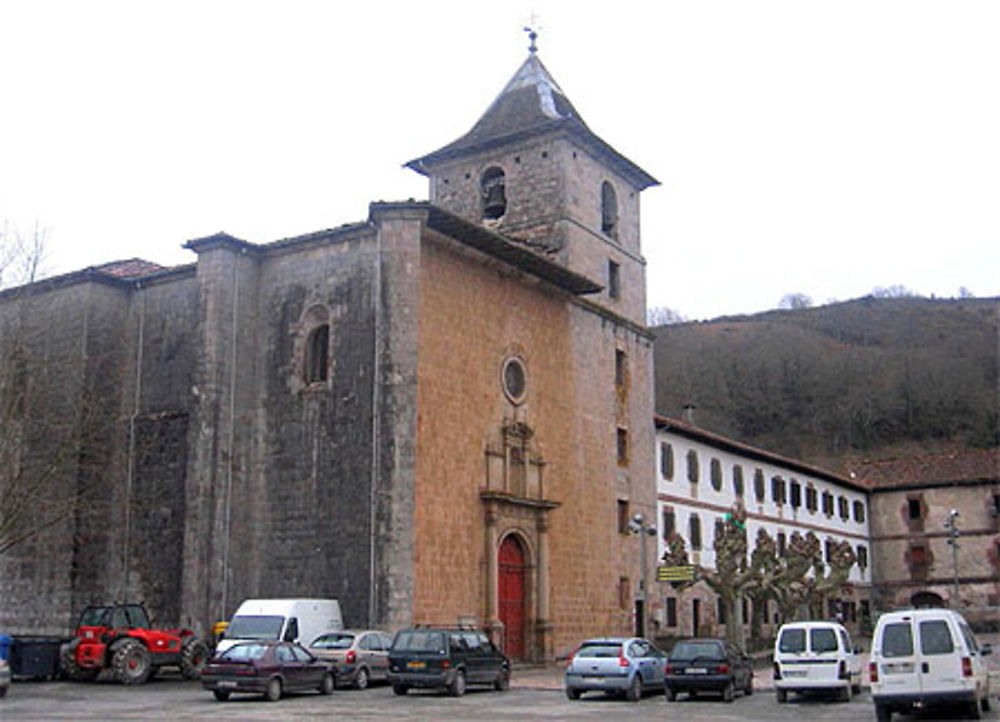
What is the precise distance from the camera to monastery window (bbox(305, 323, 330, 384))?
28453 millimetres

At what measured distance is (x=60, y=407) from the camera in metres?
30.2

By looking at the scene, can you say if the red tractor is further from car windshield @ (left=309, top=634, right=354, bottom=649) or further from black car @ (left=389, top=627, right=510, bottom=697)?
black car @ (left=389, top=627, right=510, bottom=697)

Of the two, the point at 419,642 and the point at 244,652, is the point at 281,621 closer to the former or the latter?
the point at 244,652

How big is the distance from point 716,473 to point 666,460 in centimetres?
523

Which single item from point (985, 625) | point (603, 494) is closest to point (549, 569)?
point (603, 494)

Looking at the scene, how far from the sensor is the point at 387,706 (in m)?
18.3

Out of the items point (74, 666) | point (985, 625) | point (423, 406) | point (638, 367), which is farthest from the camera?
point (985, 625)

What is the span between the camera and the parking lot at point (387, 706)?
1656cm

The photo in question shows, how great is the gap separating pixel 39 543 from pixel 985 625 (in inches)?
1894

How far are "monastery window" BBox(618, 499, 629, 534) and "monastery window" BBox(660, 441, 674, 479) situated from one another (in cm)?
664

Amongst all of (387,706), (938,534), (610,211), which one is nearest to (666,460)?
(610,211)

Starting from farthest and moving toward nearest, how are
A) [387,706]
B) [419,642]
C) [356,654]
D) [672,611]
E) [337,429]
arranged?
1. [672,611]
2. [337,429]
3. [356,654]
4. [419,642]
5. [387,706]

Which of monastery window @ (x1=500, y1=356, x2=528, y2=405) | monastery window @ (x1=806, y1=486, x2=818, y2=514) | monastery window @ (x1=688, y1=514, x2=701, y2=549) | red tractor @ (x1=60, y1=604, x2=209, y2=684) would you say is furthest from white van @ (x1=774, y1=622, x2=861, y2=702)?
monastery window @ (x1=806, y1=486, x2=818, y2=514)

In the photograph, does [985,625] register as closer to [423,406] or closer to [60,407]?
[423,406]
